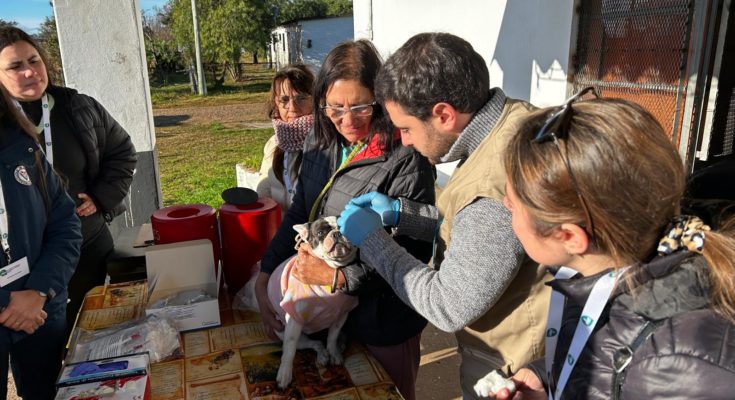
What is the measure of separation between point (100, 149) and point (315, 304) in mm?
1975

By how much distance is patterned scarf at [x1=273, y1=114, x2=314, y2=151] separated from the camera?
251 centimetres

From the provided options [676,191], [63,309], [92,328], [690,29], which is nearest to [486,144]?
[676,191]

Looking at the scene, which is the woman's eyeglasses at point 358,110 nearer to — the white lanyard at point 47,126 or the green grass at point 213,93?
the white lanyard at point 47,126

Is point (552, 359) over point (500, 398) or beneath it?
over

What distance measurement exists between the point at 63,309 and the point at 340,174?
1260mm

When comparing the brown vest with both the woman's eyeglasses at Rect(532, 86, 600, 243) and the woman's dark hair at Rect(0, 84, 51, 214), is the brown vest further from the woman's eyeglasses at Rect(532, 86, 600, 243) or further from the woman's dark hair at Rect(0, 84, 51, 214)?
the woman's dark hair at Rect(0, 84, 51, 214)

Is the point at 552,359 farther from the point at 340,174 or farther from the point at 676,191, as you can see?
the point at 340,174

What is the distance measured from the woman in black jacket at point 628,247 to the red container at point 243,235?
1.36 m

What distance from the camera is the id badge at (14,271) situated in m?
1.80

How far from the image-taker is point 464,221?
1.25 m

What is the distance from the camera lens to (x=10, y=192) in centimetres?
183

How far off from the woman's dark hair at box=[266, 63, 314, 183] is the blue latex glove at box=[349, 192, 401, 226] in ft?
3.86

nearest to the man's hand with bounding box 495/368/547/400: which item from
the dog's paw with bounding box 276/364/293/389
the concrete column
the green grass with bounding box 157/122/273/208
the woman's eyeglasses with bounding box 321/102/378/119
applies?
the dog's paw with bounding box 276/364/293/389

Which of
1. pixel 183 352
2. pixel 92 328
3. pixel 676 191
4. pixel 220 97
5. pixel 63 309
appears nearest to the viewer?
pixel 676 191
